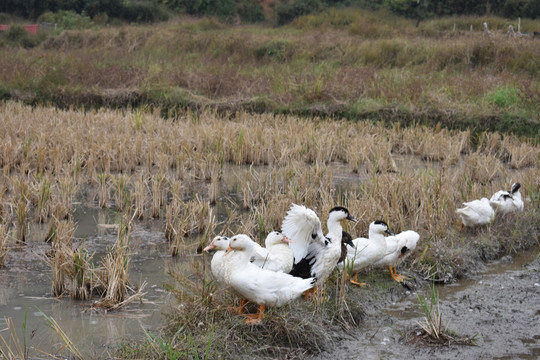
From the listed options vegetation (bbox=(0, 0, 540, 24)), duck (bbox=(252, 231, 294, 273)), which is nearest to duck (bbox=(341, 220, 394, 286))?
duck (bbox=(252, 231, 294, 273))

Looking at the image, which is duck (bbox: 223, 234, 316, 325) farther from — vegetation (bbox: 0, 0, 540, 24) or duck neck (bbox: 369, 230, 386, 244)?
vegetation (bbox: 0, 0, 540, 24)

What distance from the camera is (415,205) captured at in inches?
279

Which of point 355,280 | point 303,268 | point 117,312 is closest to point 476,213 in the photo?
point 355,280

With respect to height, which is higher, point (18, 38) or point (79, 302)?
point (79, 302)

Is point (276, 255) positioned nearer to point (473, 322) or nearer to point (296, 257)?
point (296, 257)

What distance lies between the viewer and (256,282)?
4039 millimetres

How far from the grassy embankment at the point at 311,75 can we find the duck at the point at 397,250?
25.8 feet

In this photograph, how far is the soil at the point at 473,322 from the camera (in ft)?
14.3

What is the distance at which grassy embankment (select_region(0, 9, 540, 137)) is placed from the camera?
13.6m

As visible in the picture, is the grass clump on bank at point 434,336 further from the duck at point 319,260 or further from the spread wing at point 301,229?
the spread wing at point 301,229

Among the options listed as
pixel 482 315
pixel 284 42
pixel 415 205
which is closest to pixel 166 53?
pixel 284 42

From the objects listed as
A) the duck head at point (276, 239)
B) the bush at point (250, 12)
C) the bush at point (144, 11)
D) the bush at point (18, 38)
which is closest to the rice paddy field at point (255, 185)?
the duck head at point (276, 239)

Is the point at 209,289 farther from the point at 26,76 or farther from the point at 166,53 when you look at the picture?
the point at 166,53

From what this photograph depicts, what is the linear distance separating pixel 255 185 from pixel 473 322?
426 centimetres
